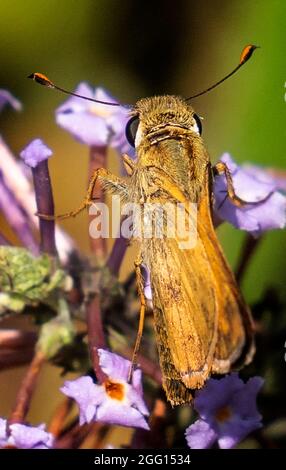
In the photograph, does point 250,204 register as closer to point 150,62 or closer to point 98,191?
point 98,191

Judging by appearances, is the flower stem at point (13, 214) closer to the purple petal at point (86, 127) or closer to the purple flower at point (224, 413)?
the purple petal at point (86, 127)

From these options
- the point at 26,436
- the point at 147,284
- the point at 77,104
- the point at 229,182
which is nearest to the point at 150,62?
the point at 77,104

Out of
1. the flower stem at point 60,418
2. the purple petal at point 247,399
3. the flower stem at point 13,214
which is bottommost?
the flower stem at point 60,418

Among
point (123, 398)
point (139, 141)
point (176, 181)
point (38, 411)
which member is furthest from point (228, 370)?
point (38, 411)

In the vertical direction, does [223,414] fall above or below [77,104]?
below

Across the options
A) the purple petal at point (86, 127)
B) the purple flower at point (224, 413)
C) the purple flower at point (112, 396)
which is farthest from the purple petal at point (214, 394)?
the purple petal at point (86, 127)
